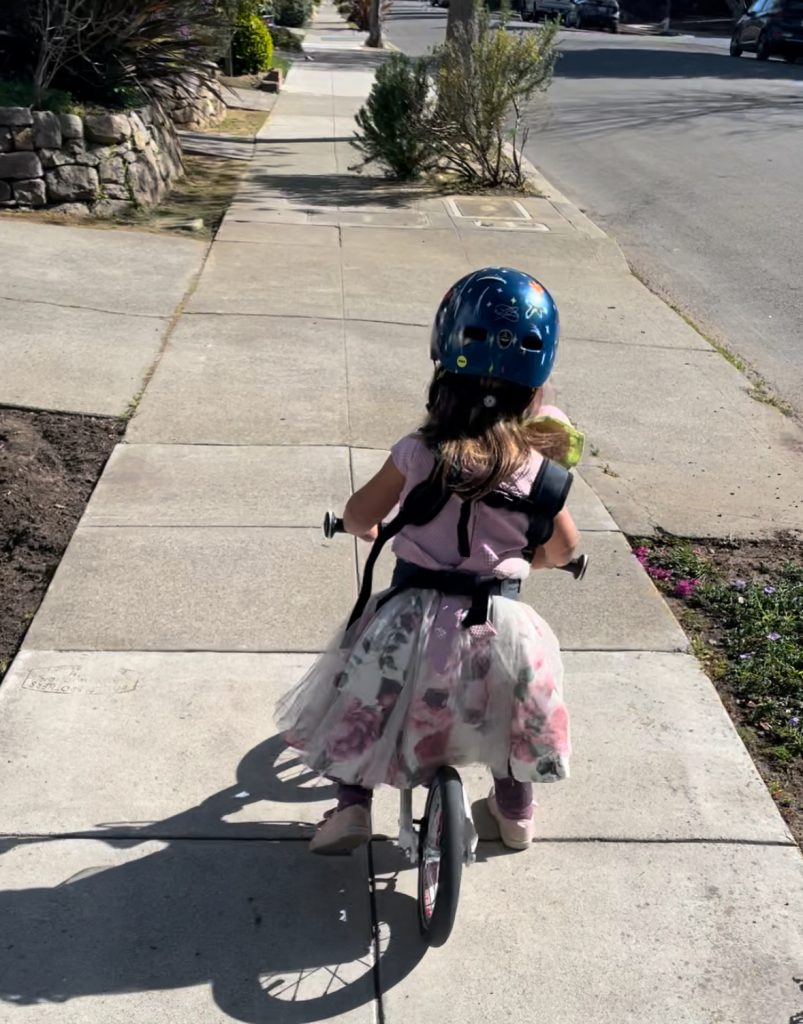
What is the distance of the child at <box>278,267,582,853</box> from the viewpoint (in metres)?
2.68

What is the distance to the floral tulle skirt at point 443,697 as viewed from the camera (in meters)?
2.76

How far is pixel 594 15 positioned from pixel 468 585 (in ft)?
147

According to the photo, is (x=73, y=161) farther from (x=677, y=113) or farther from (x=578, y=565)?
(x=677, y=113)

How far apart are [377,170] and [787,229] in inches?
180

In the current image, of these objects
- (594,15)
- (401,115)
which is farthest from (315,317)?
(594,15)

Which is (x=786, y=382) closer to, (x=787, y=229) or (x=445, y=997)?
(x=787, y=229)

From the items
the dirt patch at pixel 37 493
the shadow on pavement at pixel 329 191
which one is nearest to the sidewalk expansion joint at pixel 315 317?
the dirt patch at pixel 37 493

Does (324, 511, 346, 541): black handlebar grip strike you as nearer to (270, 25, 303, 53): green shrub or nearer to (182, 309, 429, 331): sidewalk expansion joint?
(182, 309, 429, 331): sidewalk expansion joint

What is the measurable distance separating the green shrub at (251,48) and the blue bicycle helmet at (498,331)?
2078 centimetres

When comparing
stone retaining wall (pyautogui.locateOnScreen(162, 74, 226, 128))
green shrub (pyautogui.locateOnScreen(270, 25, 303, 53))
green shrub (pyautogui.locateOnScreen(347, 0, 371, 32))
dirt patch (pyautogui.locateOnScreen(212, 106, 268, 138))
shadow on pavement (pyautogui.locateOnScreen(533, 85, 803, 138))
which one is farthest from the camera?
green shrub (pyautogui.locateOnScreen(347, 0, 371, 32))

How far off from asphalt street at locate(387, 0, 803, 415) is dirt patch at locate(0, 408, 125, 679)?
3.93 metres

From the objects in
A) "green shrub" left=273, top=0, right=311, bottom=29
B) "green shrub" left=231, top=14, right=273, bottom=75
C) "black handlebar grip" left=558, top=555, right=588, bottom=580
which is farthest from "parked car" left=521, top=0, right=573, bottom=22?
"black handlebar grip" left=558, top=555, right=588, bottom=580

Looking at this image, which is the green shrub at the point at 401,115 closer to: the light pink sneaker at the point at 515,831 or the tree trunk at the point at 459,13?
the tree trunk at the point at 459,13

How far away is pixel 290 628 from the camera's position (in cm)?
411
